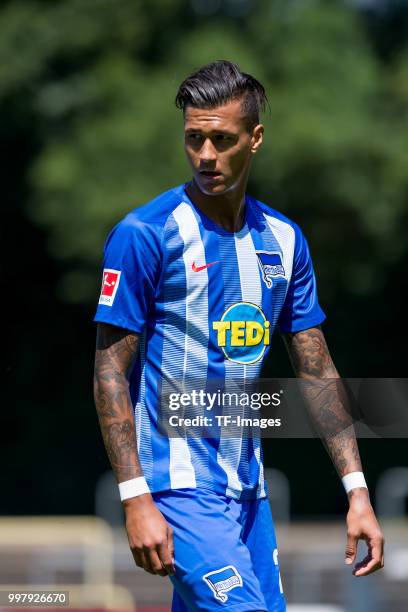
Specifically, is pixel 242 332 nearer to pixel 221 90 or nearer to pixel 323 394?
pixel 323 394

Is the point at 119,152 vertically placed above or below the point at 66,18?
below

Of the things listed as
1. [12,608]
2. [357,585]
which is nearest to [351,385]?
[12,608]

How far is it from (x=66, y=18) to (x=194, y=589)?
553 inches

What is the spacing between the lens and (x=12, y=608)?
514 centimetres

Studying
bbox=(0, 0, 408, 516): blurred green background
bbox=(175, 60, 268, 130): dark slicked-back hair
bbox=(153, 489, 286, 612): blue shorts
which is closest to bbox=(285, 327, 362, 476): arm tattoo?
bbox=(153, 489, 286, 612): blue shorts

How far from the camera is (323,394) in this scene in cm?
379

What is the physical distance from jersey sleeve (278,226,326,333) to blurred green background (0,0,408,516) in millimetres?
10210

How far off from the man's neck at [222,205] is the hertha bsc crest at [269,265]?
0.12 meters

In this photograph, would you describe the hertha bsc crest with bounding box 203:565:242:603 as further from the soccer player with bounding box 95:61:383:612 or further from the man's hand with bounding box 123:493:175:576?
the man's hand with bounding box 123:493:175:576

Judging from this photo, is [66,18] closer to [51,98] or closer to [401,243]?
[51,98]

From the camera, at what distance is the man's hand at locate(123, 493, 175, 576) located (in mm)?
3146

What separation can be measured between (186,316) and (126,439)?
0.42 metres

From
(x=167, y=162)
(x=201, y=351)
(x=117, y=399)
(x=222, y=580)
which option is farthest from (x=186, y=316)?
(x=167, y=162)

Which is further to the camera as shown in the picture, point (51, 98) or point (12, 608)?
point (51, 98)
